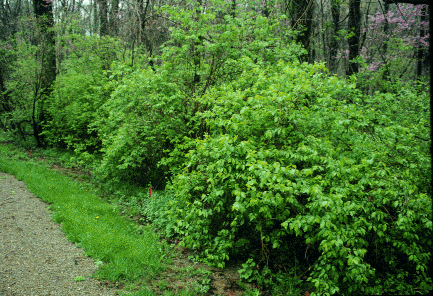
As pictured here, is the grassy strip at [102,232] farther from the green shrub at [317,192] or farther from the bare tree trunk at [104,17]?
the bare tree trunk at [104,17]

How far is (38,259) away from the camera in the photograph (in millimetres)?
4113

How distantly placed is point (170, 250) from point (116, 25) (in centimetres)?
989

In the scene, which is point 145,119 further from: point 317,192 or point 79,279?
point 317,192

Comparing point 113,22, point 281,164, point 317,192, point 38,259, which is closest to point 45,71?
point 113,22

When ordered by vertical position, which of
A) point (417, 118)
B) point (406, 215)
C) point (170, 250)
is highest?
point (417, 118)

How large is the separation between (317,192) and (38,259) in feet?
12.8

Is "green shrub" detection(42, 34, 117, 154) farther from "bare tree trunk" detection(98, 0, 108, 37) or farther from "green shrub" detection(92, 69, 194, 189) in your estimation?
"green shrub" detection(92, 69, 194, 189)

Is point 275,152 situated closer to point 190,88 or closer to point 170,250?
point 170,250

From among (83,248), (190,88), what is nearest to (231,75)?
(190,88)

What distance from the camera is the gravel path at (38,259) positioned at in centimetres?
353

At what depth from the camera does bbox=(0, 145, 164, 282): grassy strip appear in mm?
4164

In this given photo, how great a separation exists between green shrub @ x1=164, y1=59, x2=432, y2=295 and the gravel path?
60.6 inches

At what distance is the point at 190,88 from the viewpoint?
296 inches

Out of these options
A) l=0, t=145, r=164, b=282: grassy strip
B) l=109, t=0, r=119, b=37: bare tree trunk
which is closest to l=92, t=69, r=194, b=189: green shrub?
l=0, t=145, r=164, b=282: grassy strip
